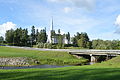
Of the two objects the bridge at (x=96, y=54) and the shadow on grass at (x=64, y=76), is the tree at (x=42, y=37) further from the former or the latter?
the shadow on grass at (x=64, y=76)

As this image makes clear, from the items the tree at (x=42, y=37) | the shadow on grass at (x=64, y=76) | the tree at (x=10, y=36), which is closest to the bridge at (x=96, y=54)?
the shadow on grass at (x=64, y=76)

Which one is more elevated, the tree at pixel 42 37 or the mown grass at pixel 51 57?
the tree at pixel 42 37

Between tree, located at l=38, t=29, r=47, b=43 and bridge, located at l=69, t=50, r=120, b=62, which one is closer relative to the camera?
bridge, located at l=69, t=50, r=120, b=62

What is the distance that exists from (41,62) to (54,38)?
121140mm

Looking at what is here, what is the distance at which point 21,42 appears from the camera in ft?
406

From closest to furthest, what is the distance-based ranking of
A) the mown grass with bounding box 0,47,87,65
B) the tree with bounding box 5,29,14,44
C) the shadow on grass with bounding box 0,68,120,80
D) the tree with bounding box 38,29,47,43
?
the shadow on grass with bounding box 0,68,120,80
the mown grass with bounding box 0,47,87,65
the tree with bounding box 5,29,14,44
the tree with bounding box 38,29,47,43

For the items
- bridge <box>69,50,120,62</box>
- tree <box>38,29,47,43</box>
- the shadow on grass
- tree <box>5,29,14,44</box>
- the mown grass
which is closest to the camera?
the shadow on grass

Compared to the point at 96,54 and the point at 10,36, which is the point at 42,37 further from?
the point at 96,54

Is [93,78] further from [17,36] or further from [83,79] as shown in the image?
[17,36]

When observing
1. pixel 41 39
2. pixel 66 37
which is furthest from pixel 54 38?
pixel 41 39

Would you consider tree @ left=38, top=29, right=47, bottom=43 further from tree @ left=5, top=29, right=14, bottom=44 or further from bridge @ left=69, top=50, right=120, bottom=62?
bridge @ left=69, top=50, right=120, bottom=62

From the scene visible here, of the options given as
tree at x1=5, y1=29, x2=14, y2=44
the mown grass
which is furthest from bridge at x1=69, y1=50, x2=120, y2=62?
tree at x1=5, y1=29, x2=14, y2=44

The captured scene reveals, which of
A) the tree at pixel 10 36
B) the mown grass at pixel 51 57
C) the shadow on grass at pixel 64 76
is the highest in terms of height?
the tree at pixel 10 36

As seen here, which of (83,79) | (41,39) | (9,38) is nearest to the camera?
(83,79)
